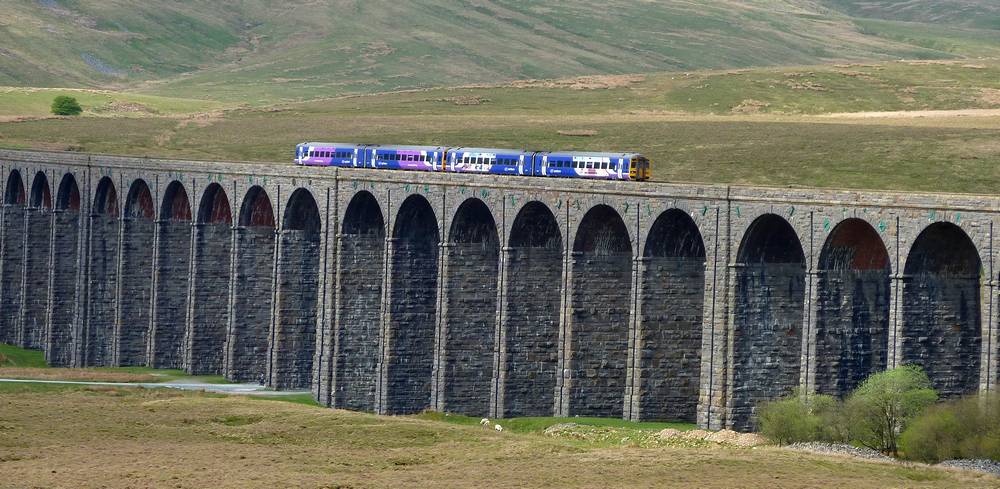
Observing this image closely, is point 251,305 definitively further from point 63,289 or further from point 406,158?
point 63,289

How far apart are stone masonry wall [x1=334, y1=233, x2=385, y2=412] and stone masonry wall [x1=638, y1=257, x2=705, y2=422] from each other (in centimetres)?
1738

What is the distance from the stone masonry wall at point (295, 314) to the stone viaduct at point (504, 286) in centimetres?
11

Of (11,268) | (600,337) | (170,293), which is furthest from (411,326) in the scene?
(11,268)

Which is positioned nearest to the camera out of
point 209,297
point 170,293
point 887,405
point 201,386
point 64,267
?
point 887,405

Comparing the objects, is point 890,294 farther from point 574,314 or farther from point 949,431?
point 574,314

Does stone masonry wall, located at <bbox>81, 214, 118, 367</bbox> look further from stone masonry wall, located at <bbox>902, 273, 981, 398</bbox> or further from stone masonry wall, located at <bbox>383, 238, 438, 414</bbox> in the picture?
stone masonry wall, located at <bbox>902, 273, 981, 398</bbox>

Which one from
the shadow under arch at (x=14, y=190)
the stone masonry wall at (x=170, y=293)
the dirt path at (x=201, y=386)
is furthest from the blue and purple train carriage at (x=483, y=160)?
the shadow under arch at (x=14, y=190)

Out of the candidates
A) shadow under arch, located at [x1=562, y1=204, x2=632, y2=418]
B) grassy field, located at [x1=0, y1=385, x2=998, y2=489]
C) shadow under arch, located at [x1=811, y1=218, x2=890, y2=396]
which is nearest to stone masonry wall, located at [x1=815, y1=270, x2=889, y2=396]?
shadow under arch, located at [x1=811, y1=218, x2=890, y2=396]

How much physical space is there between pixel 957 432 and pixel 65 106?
429 ft

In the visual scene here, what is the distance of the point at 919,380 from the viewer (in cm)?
5959

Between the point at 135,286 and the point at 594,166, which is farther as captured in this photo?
the point at 135,286

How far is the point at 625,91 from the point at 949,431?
121 m

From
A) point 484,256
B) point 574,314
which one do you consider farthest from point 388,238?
point 574,314

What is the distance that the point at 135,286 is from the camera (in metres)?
102
